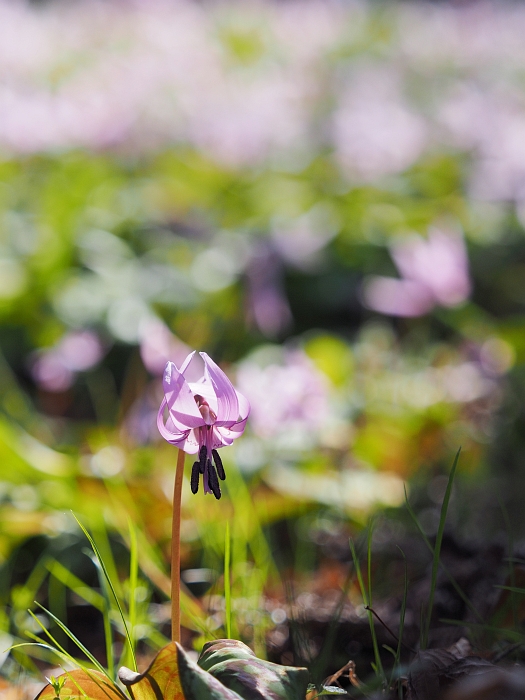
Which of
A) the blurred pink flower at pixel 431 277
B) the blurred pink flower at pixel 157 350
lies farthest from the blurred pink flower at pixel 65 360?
the blurred pink flower at pixel 431 277

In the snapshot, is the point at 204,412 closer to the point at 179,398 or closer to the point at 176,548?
the point at 179,398

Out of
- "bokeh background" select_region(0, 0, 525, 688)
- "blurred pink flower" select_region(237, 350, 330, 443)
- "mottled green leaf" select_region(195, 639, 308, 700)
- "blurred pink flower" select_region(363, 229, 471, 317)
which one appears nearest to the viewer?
"mottled green leaf" select_region(195, 639, 308, 700)

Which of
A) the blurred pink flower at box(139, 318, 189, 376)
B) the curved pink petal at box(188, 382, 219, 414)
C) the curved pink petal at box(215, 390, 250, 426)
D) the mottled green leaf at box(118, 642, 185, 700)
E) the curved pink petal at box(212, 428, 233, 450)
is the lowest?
the blurred pink flower at box(139, 318, 189, 376)

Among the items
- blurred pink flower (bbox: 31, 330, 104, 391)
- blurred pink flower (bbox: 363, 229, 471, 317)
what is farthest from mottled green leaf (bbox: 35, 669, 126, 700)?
blurred pink flower (bbox: 363, 229, 471, 317)

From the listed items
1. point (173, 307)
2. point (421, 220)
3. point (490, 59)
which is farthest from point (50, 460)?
point (490, 59)

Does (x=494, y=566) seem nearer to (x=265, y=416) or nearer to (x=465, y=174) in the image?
(x=265, y=416)

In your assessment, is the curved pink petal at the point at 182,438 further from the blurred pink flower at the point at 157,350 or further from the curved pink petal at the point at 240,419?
the blurred pink flower at the point at 157,350

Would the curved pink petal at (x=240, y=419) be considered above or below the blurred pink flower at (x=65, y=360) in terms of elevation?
above

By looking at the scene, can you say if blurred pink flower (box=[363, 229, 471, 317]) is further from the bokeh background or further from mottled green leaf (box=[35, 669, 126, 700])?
mottled green leaf (box=[35, 669, 126, 700])
